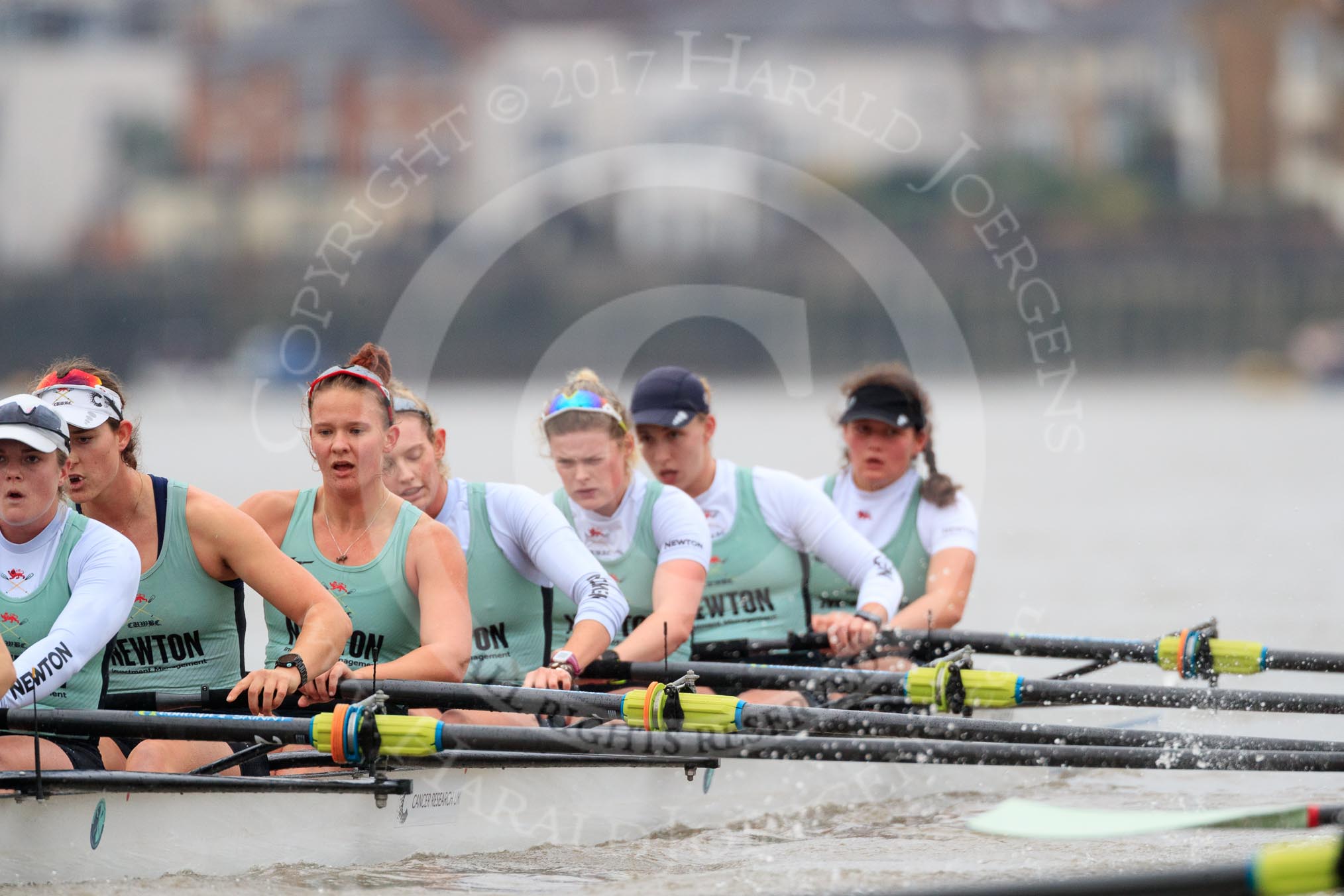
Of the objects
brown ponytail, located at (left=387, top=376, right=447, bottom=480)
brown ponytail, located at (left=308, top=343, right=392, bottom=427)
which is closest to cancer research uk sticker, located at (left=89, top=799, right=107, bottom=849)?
brown ponytail, located at (left=308, top=343, right=392, bottom=427)

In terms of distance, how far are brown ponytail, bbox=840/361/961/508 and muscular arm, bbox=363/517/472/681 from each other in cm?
238

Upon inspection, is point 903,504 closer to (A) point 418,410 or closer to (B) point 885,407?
(B) point 885,407

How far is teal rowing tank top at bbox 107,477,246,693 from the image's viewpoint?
4633mm

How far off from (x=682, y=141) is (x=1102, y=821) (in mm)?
47600

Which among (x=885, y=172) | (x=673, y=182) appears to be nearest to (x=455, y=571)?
(x=673, y=182)

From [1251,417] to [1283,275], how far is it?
20.6 meters

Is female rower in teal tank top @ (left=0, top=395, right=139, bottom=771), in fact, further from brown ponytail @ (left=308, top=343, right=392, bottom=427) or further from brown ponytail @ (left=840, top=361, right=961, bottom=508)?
brown ponytail @ (left=840, top=361, right=961, bottom=508)

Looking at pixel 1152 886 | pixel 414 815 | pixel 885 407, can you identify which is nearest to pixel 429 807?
pixel 414 815

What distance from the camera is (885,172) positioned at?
57531 mm

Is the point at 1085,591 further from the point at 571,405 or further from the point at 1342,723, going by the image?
the point at 571,405

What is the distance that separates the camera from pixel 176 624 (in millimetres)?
4711

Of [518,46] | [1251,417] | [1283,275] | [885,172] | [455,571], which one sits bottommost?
[455,571]

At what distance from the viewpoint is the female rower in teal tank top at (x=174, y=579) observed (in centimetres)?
452

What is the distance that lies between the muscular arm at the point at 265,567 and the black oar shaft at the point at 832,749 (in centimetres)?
47
